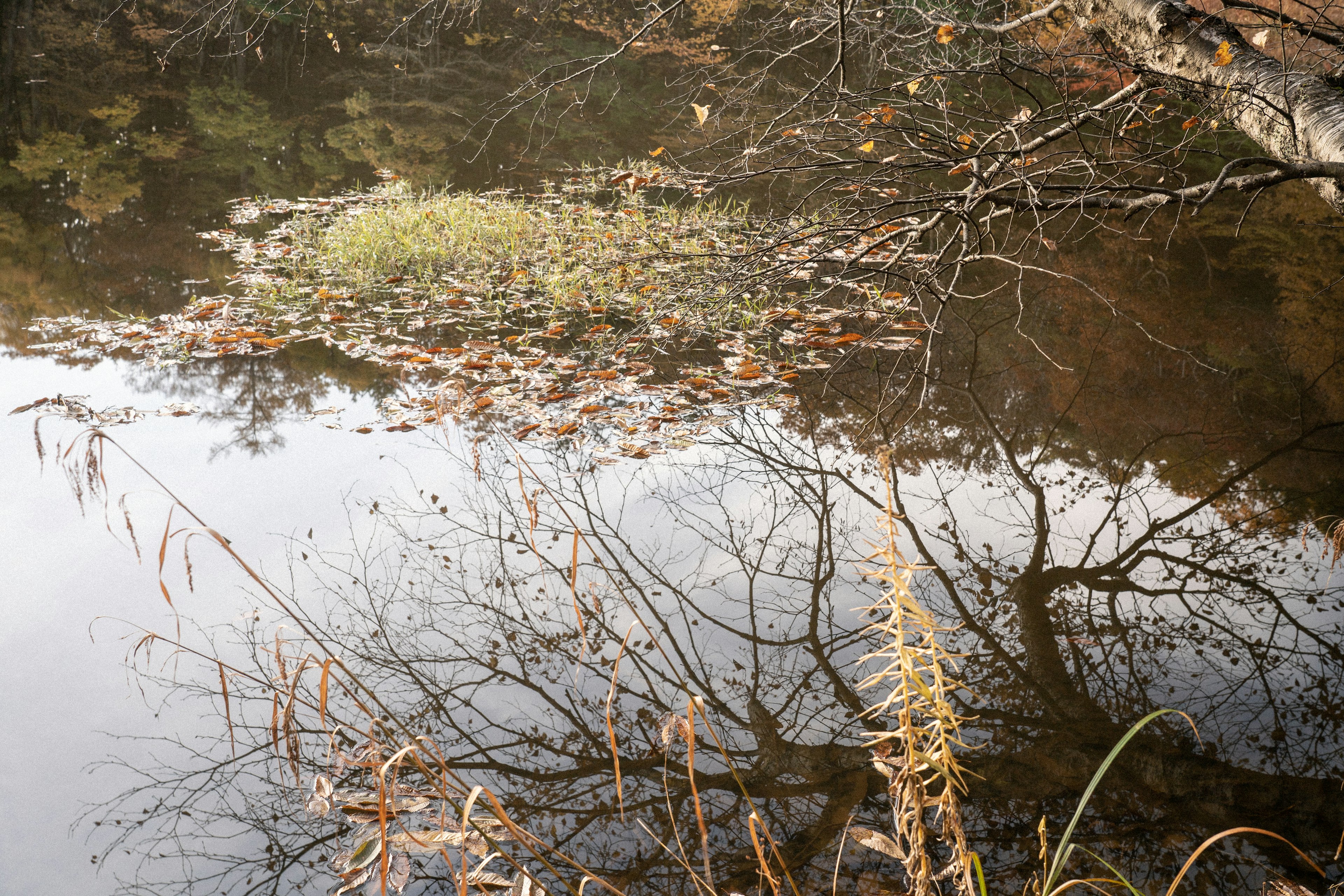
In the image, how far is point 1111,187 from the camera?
2566 millimetres

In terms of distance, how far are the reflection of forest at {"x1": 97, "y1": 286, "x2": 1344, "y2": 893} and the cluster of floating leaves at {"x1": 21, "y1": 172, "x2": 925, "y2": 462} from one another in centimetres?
48

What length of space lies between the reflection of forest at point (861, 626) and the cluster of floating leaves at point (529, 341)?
484 millimetres

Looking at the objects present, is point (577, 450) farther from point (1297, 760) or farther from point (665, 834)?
point (1297, 760)

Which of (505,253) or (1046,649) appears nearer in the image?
(1046,649)

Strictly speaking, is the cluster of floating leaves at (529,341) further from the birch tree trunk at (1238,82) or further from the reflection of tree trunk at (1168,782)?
the reflection of tree trunk at (1168,782)

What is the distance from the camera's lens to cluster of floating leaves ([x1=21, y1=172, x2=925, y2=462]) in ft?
13.9

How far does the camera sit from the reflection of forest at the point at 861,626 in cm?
207

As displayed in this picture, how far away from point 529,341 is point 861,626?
3142mm

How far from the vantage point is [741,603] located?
2939 millimetres

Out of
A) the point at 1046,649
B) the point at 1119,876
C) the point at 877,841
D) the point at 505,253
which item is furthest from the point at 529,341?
the point at 1119,876

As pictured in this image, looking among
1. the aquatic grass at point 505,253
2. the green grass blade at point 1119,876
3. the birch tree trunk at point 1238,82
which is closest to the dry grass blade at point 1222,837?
the green grass blade at point 1119,876

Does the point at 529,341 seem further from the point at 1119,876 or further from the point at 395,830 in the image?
the point at 1119,876

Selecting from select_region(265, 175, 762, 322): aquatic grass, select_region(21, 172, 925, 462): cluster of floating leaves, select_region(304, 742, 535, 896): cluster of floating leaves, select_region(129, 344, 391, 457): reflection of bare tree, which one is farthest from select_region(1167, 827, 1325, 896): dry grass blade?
select_region(129, 344, 391, 457): reflection of bare tree

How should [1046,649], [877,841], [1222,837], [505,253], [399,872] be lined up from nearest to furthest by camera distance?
1. [1222,837]
2. [877,841]
3. [399,872]
4. [1046,649]
5. [505,253]
